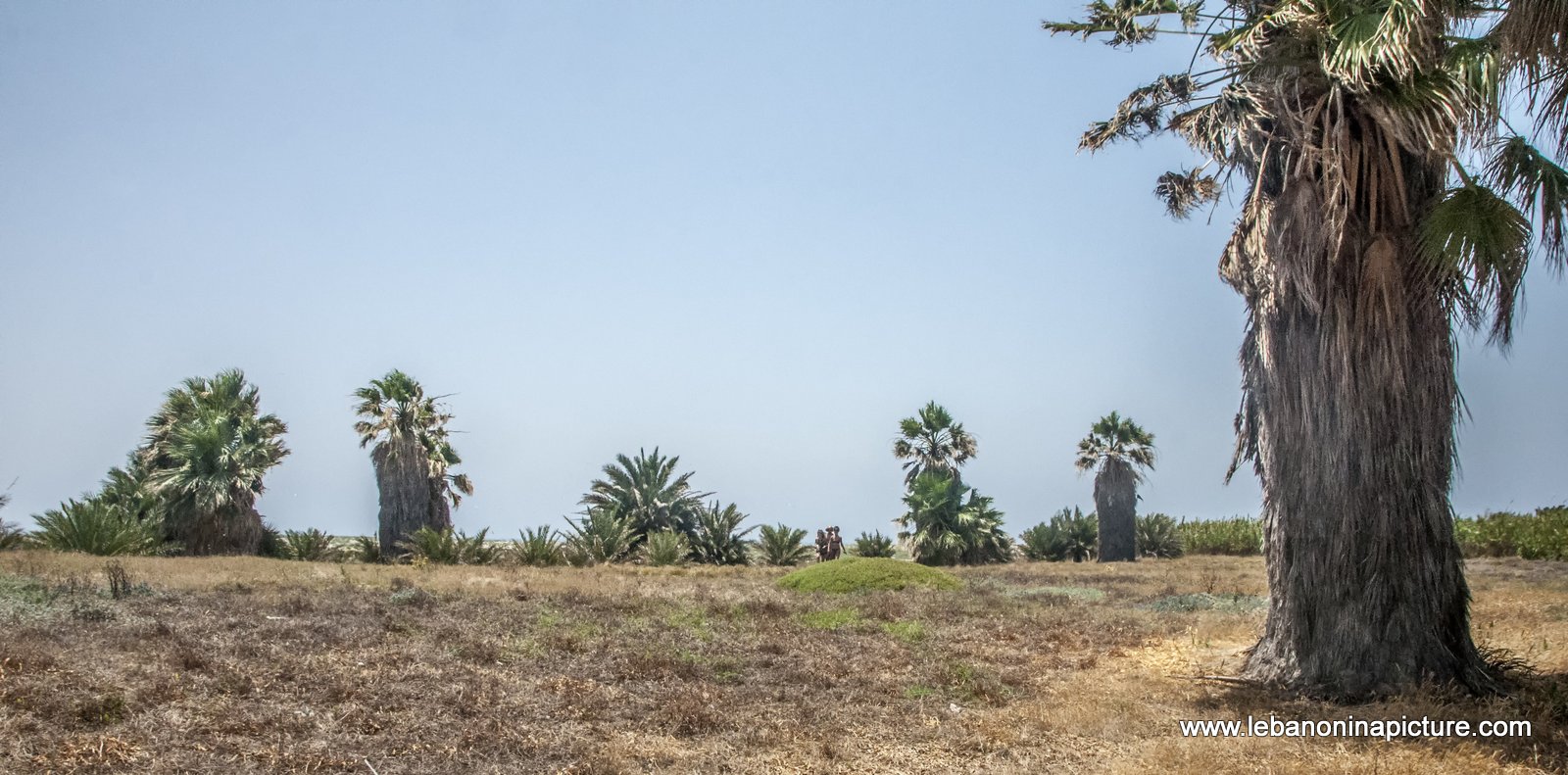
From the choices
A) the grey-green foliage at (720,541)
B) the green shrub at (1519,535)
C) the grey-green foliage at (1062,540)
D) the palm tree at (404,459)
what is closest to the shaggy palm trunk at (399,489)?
the palm tree at (404,459)

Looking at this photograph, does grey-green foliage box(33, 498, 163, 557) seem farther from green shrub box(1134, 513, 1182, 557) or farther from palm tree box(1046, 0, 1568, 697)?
green shrub box(1134, 513, 1182, 557)

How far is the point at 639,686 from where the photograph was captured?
392 inches

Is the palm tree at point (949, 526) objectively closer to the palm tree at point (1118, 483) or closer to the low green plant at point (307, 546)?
the palm tree at point (1118, 483)

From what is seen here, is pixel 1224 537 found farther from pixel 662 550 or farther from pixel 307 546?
pixel 307 546

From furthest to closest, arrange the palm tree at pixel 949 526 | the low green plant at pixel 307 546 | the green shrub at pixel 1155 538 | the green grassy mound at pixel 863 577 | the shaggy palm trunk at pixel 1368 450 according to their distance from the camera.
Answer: the green shrub at pixel 1155 538
the palm tree at pixel 949 526
the low green plant at pixel 307 546
the green grassy mound at pixel 863 577
the shaggy palm trunk at pixel 1368 450

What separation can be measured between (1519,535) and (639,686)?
2909cm

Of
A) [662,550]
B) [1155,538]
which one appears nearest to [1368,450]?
[662,550]

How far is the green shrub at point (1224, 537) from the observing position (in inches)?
1633

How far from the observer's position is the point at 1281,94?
9.95 m

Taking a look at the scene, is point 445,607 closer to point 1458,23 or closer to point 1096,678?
point 1096,678

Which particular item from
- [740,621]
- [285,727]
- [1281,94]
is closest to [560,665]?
[285,727]

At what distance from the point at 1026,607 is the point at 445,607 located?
9671mm

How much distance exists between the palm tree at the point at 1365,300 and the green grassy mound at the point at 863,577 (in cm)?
1018

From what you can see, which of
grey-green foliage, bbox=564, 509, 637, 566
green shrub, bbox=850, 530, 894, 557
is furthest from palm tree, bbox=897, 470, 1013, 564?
grey-green foliage, bbox=564, 509, 637, 566
